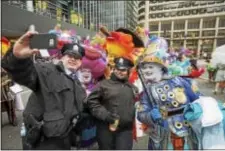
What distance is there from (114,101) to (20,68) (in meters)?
0.93

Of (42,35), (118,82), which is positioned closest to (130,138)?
(118,82)

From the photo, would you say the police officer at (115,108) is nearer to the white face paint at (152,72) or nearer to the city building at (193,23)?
the white face paint at (152,72)

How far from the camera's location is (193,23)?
7.14 feet

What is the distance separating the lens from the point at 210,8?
2.07 metres

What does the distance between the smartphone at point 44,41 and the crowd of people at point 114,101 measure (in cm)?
5

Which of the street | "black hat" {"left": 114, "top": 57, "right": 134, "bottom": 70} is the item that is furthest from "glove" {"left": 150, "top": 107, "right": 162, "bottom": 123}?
the street

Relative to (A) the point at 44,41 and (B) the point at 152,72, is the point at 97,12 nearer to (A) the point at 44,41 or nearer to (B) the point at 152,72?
(B) the point at 152,72

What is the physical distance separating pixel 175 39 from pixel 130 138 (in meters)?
1.08

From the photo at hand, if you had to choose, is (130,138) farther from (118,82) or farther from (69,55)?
(69,55)

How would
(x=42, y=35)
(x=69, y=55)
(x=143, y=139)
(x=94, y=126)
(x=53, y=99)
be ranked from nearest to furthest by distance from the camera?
(x=42, y=35), (x=53, y=99), (x=69, y=55), (x=94, y=126), (x=143, y=139)

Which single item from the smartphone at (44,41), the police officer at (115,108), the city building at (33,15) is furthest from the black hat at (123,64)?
the city building at (33,15)

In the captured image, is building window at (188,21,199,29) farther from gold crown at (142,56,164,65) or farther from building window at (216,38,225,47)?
gold crown at (142,56,164,65)

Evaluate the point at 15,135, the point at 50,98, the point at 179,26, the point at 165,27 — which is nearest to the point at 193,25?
the point at 179,26

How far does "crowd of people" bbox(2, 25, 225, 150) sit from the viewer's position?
157 centimetres
